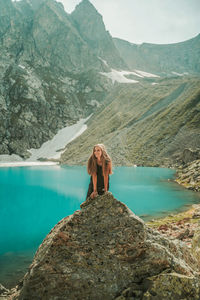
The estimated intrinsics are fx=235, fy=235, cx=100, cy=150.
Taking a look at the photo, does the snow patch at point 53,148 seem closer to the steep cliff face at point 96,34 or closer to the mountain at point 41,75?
the mountain at point 41,75

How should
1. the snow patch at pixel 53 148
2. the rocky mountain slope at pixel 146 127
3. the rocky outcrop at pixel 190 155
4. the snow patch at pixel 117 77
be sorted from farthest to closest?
the snow patch at pixel 117 77
the snow patch at pixel 53 148
the rocky mountain slope at pixel 146 127
the rocky outcrop at pixel 190 155

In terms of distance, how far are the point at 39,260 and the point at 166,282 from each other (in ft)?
9.16

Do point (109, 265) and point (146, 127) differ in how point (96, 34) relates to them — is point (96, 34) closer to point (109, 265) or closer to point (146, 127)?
point (146, 127)

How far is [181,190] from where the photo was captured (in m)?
35.3

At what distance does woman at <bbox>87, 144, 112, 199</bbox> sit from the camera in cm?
654

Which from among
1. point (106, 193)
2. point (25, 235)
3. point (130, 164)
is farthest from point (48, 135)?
point (106, 193)

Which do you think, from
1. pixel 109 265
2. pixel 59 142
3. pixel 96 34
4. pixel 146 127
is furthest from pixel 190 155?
pixel 96 34

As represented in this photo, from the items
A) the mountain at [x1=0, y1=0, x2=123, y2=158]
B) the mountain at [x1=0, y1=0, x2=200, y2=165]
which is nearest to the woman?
the mountain at [x1=0, y1=0, x2=200, y2=165]

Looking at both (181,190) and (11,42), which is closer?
(181,190)

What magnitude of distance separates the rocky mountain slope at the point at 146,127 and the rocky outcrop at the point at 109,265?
6317 centimetres

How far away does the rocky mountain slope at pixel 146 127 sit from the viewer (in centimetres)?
7194

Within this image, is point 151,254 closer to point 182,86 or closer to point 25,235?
point 25,235

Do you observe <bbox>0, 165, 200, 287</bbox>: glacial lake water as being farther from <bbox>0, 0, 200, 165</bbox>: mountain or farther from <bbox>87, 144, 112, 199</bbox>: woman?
<bbox>0, 0, 200, 165</bbox>: mountain

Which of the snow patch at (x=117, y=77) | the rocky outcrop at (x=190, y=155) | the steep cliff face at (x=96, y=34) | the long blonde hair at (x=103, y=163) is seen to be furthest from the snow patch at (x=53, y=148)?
the long blonde hair at (x=103, y=163)
